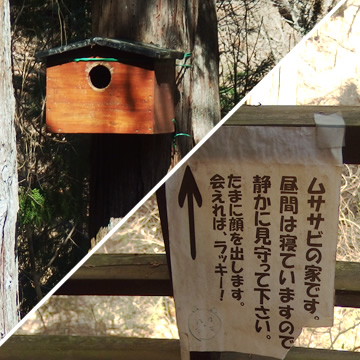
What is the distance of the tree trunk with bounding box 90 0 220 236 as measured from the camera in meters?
1.18

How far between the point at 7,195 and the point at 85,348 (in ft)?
1.03

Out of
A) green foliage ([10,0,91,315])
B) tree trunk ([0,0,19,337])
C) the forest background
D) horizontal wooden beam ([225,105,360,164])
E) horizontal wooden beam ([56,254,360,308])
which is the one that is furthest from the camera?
green foliage ([10,0,91,315])

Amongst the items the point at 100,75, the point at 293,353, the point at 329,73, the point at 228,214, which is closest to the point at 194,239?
the point at 228,214

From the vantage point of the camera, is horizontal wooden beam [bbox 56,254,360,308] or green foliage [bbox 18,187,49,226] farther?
green foliage [bbox 18,187,49,226]

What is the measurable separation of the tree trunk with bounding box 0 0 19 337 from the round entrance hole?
43cm

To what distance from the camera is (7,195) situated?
846 mm

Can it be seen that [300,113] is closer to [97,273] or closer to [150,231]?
[97,273]

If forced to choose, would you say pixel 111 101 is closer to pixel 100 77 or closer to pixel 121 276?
pixel 100 77

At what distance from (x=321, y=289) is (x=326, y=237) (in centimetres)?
7

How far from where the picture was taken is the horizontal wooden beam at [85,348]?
98cm

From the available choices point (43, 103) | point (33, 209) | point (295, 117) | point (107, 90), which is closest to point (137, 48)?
point (107, 90)

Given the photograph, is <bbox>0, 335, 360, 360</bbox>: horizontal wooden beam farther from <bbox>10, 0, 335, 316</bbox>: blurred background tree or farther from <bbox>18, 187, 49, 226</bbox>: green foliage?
<bbox>18, 187, 49, 226</bbox>: green foliage

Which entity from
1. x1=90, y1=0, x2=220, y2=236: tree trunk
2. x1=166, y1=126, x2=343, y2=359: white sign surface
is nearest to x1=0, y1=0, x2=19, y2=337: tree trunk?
x1=166, y1=126, x2=343, y2=359: white sign surface

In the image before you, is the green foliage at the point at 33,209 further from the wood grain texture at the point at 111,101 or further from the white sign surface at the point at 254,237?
the white sign surface at the point at 254,237
